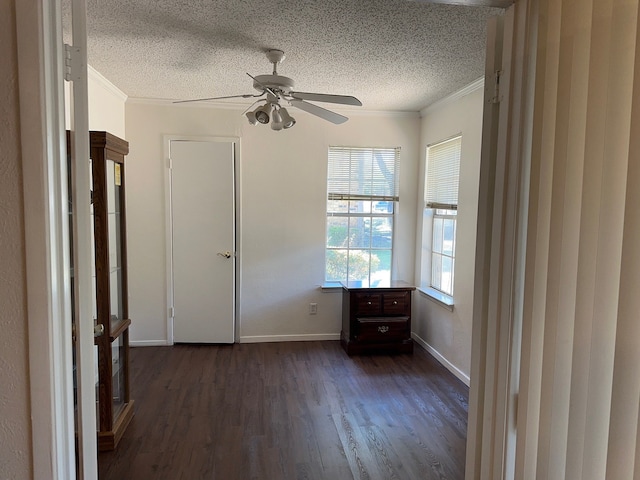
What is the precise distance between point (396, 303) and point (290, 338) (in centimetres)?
119

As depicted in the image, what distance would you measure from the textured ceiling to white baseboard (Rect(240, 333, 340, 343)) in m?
2.45

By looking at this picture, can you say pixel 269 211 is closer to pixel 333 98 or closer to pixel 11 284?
pixel 333 98

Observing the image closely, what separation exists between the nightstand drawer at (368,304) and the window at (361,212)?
0.90 feet

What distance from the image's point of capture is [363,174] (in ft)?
14.3

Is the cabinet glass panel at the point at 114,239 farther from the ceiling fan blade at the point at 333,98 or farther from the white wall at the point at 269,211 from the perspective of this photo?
the white wall at the point at 269,211

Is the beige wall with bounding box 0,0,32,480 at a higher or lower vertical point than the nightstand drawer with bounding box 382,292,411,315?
higher

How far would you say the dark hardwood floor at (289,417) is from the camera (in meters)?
2.24

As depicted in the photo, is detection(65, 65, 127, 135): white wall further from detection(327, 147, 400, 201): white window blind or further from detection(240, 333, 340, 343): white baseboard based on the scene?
detection(240, 333, 340, 343): white baseboard

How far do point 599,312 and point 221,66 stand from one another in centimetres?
280

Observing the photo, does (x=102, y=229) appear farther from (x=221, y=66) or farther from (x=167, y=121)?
(x=167, y=121)

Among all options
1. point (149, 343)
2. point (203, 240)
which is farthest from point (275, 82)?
point (149, 343)

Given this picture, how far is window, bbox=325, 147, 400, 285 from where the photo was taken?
4336 millimetres

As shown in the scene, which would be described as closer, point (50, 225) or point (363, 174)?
point (50, 225)

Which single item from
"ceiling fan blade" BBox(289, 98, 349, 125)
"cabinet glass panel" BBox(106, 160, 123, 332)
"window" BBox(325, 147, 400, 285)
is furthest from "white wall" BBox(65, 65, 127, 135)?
"window" BBox(325, 147, 400, 285)
